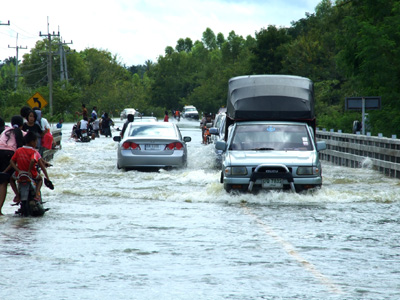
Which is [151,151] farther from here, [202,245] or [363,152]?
[202,245]

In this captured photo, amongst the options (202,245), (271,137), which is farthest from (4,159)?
(271,137)

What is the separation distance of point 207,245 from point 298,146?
22.3ft

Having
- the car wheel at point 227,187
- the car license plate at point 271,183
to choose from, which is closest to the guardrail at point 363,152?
the car license plate at point 271,183

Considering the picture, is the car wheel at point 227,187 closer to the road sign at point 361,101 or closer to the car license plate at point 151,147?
the car license plate at point 151,147

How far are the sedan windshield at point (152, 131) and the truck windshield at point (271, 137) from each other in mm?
6993

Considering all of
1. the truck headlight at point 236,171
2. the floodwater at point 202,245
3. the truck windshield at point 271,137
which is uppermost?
the truck windshield at point 271,137

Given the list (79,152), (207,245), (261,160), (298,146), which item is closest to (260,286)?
(207,245)

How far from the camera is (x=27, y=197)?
13656mm

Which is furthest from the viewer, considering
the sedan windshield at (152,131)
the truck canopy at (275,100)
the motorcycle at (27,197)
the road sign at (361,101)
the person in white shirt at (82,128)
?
the person in white shirt at (82,128)

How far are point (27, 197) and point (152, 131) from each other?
37.2ft

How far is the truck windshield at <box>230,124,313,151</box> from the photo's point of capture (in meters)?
17.1

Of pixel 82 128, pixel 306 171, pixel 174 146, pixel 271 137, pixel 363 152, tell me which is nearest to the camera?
pixel 306 171

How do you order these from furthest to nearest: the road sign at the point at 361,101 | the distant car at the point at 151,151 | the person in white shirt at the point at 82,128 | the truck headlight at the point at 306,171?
the person in white shirt at the point at 82,128 < the road sign at the point at 361,101 < the distant car at the point at 151,151 < the truck headlight at the point at 306,171

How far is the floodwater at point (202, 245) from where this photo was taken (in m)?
7.92
